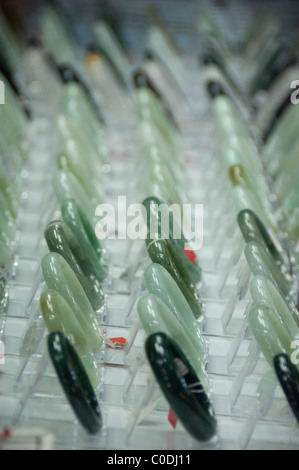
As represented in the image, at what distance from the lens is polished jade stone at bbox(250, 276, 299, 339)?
1.26 meters

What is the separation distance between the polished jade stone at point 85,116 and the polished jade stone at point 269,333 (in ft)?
3.26

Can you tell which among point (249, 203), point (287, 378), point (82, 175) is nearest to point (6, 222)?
point (82, 175)

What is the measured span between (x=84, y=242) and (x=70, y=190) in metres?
0.18

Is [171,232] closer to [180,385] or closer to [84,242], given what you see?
[84,242]

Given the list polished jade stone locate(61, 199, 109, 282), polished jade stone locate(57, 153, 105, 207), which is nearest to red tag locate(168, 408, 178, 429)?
polished jade stone locate(61, 199, 109, 282)

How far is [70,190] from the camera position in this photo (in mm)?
1600

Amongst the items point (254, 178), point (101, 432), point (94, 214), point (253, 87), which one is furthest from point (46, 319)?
point (253, 87)

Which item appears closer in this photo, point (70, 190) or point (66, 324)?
point (66, 324)

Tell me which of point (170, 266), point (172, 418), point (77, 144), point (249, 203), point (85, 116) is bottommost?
point (172, 418)

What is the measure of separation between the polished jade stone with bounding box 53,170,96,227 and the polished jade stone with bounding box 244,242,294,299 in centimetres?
41

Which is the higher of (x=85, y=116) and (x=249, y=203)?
(x=85, y=116)

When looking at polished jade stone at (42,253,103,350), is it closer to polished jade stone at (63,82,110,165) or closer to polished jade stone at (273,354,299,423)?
polished jade stone at (273,354,299,423)

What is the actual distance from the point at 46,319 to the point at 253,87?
1.81m
